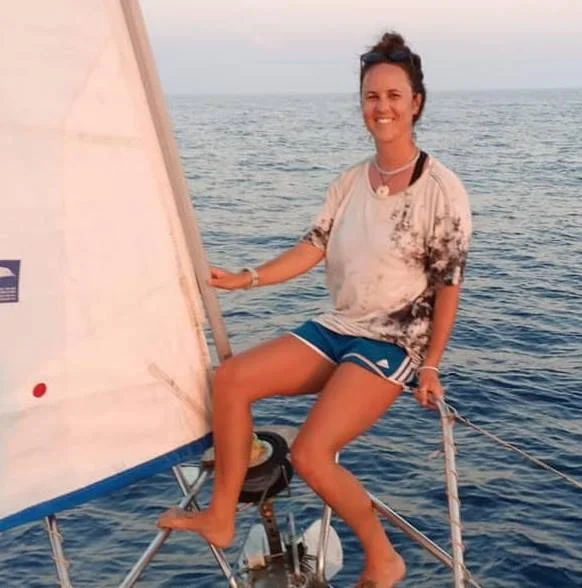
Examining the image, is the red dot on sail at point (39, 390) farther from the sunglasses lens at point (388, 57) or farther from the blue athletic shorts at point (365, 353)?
the sunglasses lens at point (388, 57)

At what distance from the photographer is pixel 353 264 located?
4109mm

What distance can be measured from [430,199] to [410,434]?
25.9ft

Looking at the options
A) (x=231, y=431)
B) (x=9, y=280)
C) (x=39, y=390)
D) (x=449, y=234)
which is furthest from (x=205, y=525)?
(x=449, y=234)

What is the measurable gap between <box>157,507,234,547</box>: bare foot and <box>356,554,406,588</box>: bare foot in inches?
22.5

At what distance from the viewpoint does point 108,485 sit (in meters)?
3.69

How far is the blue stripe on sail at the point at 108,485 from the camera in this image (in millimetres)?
3535

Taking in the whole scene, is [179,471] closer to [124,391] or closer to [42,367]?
[124,391]

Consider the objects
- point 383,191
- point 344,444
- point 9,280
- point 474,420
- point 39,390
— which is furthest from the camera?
point 474,420

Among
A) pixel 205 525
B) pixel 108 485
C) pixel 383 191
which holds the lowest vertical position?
pixel 205 525

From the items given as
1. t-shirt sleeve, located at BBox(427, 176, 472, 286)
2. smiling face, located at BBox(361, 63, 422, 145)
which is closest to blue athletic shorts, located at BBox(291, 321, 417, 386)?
t-shirt sleeve, located at BBox(427, 176, 472, 286)

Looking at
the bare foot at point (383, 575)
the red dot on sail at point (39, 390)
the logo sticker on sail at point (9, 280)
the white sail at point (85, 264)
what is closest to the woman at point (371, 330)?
the bare foot at point (383, 575)

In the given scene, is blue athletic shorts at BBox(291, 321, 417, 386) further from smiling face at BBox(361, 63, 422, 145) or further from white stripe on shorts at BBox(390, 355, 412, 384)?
smiling face at BBox(361, 63, 422, 145)

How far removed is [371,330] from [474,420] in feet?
27.5

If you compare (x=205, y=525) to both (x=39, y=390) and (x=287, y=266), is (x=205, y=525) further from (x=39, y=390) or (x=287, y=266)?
(x=287, y=266)
